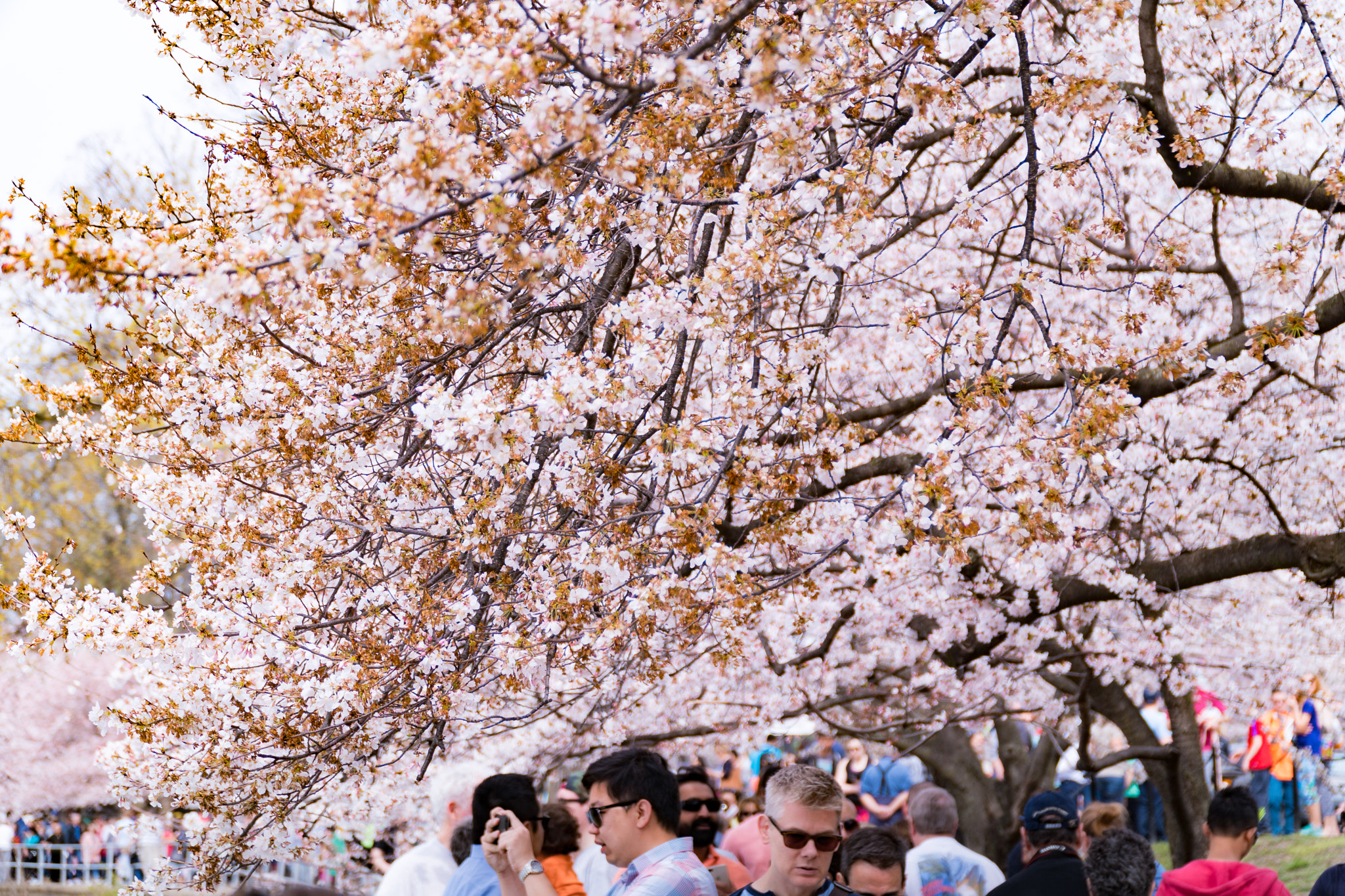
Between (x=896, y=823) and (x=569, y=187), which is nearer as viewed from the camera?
(x=569, y=187)

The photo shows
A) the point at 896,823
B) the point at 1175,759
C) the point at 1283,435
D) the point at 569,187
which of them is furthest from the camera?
the point at 896,823

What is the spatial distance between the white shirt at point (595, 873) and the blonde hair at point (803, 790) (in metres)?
2.28

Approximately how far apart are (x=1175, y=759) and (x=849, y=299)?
4.69m

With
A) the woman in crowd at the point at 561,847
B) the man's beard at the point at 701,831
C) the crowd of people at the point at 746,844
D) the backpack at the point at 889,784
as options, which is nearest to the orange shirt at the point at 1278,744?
the backpack at the point at 889,784

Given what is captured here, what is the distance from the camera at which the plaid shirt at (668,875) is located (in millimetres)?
3523

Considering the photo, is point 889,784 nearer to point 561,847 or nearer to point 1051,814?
point 1051,814

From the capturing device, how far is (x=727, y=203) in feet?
14.5

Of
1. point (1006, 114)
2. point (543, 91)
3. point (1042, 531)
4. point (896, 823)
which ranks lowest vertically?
point (896, 823)

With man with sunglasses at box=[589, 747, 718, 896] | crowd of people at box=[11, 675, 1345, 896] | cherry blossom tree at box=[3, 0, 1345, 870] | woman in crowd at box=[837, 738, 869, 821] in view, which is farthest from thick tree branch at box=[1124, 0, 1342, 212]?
woman in crowd at box=[837, 738, 869, 821]

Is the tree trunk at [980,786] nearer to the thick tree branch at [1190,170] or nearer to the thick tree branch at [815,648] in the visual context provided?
the thick tree branch at [815,648]

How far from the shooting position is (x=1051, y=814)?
489 centimetres

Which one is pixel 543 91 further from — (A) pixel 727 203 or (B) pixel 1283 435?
(B) pixel 1283 435

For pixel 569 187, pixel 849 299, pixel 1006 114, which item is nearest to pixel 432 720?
pixel 569 187

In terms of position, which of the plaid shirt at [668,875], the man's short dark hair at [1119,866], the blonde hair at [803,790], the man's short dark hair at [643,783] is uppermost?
the man's short dark hair at [643,783]
